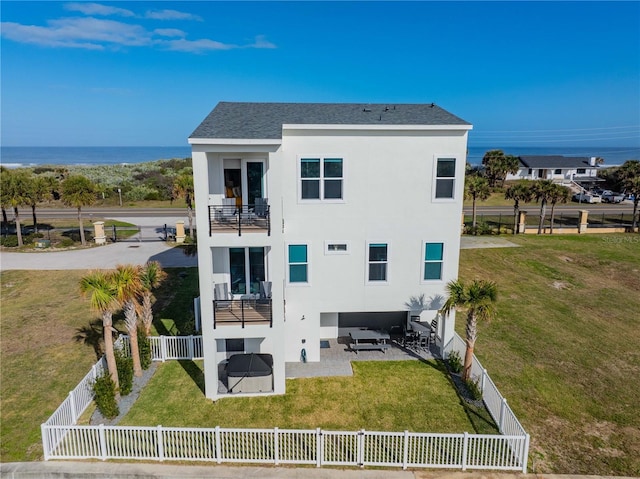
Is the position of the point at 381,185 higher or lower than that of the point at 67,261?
higher

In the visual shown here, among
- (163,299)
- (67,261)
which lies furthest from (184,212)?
(163,299)

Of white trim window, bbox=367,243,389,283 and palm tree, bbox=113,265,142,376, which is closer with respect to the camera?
palm tree, bbox=113,265,142,376

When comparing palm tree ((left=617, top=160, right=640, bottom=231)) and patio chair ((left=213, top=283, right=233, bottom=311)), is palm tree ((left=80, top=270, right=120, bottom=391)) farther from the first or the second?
palm tree ((left=617, top=160, right=640, bottom=231))

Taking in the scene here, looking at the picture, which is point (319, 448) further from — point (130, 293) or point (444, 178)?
point (444, 178)

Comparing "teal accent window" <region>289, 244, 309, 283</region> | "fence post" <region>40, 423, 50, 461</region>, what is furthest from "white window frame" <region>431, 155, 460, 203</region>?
"fence post" <region>40, 423, 50, 461</region>

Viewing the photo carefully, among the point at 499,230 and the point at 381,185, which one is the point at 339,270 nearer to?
the point at 381,185

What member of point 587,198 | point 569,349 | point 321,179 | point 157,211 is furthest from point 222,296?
point 587,198
